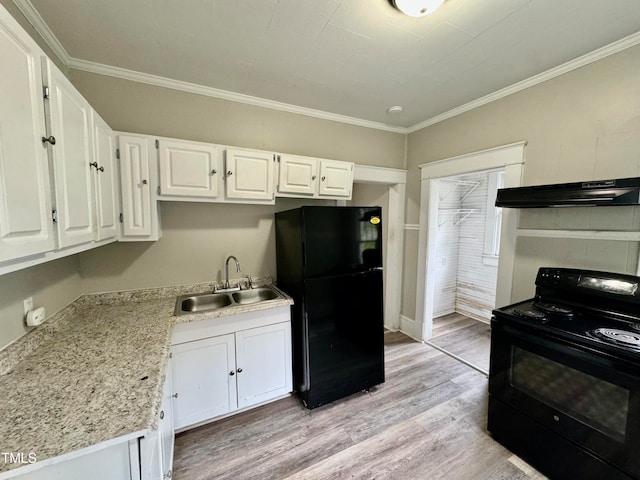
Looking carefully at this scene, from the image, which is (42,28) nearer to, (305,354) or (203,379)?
(203,379)

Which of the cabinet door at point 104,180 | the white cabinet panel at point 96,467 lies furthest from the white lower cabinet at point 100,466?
the cabinet door at point 104,180

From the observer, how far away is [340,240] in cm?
219

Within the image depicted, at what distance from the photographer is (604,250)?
69.7 inches

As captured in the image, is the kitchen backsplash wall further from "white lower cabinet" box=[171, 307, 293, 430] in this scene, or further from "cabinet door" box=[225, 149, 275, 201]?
"white lower cabinet" box=[171, 307, 293, 430]

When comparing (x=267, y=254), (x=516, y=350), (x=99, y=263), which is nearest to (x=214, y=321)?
(x=267, y=254)

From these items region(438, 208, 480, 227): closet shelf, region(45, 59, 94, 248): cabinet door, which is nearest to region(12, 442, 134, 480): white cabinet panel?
region(45, 59, 94, 248): cabinet door

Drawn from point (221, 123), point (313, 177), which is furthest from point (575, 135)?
point (221, 123)

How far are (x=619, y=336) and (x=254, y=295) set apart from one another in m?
2.51

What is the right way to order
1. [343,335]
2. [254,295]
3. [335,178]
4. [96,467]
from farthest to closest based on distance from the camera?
[335,178] → [254,295] → [343,335] → [96,467]

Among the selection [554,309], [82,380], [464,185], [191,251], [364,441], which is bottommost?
[364,441]

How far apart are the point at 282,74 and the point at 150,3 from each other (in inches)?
36.3

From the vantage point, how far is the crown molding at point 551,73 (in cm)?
167

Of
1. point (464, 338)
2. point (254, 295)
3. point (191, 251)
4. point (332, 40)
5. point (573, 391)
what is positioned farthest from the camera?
point (464, 338)

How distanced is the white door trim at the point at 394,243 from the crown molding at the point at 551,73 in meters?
0.81
